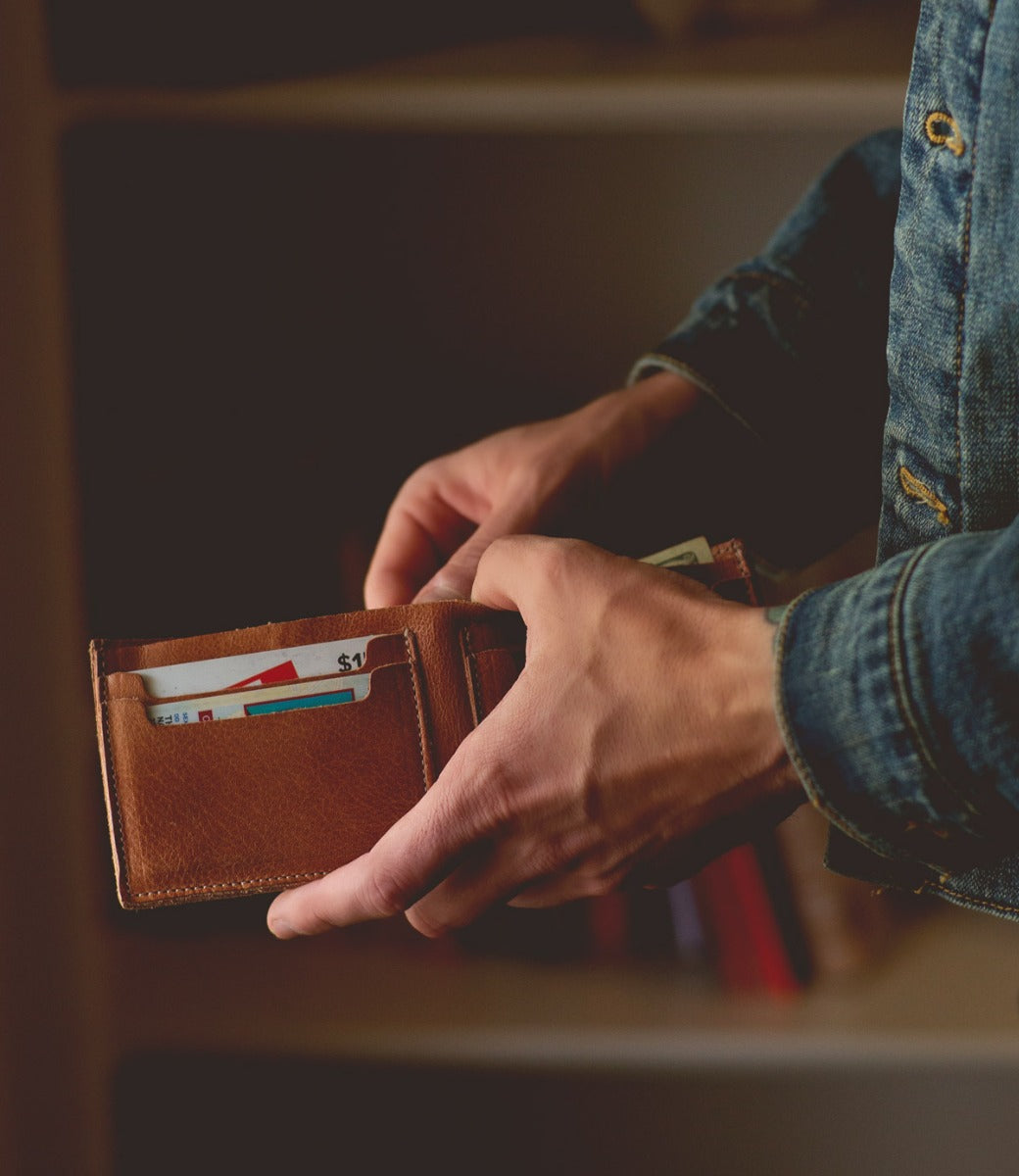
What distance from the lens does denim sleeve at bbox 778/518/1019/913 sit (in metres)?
0.42

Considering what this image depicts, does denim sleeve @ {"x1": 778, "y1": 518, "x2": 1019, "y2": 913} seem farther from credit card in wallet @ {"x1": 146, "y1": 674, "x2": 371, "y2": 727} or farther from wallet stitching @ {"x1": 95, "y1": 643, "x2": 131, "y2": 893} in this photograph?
wallet stitching @ {"x1": 95, "y1": 643, "x2": 131, "y2": 893}

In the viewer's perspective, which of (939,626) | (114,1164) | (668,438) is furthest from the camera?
(114,1164)

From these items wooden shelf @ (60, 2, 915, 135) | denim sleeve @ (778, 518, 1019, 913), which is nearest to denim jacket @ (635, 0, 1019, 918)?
denim sleeve @ (778, 518, 1019, 913)

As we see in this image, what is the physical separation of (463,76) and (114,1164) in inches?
51.2

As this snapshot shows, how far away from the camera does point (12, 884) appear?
108 centimetres

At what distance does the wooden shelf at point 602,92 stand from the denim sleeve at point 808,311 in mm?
365

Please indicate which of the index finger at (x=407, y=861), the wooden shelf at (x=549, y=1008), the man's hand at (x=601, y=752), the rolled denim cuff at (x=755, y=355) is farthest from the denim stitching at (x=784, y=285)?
the wooden shelf at (x=549, y=1008)

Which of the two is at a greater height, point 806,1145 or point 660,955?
point 660,955

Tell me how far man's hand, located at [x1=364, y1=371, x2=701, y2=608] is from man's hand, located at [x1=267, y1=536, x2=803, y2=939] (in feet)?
0.60

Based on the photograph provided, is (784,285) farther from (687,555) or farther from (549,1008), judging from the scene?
(549,1008)

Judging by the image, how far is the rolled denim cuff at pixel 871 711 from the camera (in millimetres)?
436

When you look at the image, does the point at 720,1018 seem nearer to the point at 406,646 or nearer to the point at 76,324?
the point at 406,646

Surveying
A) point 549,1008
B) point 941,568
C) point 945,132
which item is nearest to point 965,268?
point 945,132

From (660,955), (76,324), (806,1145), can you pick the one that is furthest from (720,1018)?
(76,324)
